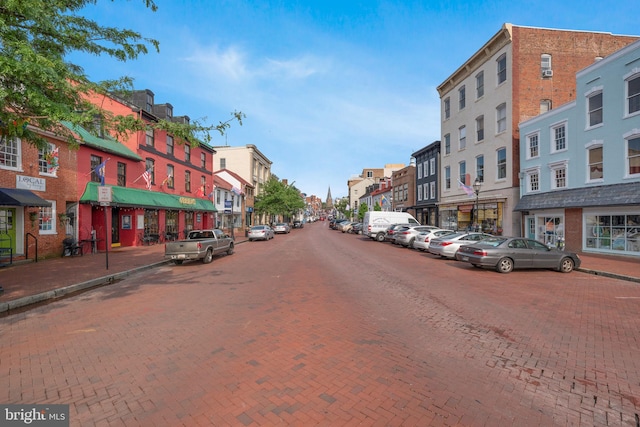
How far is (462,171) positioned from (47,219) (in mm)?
30610

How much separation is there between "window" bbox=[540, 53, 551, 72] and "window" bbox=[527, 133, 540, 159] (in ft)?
20.4

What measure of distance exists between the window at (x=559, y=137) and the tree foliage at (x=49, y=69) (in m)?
19.9

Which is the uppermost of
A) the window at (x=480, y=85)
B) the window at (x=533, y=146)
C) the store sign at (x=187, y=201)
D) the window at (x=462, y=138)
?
the window at (x=480, y=85)

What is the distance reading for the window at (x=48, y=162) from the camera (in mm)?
14164

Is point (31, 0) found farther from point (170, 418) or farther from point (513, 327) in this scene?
point (513, 327)

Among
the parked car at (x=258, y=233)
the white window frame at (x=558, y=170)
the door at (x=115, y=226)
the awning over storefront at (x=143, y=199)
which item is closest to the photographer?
the awning over storefront at (x=143, y=199)

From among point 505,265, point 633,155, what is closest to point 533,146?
point 633,155

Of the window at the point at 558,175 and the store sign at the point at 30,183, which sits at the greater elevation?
the window at the point at 558,175

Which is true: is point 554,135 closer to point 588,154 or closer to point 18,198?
point 588,154

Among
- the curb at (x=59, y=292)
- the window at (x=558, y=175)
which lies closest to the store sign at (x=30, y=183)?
the curb at (x=59, y=292)

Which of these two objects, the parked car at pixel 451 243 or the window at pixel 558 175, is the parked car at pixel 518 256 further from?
the window at pixel 558 175

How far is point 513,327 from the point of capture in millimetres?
5664

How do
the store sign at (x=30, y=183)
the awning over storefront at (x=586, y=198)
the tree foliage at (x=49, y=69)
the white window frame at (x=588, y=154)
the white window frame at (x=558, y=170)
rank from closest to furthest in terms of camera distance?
the tree foliage at (x=49, y=69)
the store sign at (x=30, y=183)
the awning over storefront at (x=586, y=198)
the white window frame at (x=588, y=154)
the white window frame at (x=558, y=170)

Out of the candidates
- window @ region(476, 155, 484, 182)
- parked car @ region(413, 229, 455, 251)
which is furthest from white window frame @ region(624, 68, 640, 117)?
window @ region(476, 155, 484, 182)
